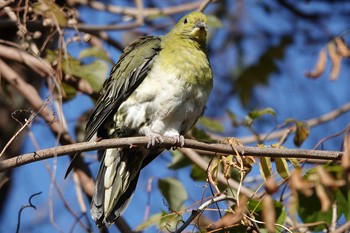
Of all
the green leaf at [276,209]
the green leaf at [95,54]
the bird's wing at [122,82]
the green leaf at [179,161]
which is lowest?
the green leaf at [276,209]

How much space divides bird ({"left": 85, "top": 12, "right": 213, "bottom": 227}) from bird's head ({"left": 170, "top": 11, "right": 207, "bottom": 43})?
10.0 inches

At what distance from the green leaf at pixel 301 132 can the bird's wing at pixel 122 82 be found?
882mm

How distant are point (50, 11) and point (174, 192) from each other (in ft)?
3.99

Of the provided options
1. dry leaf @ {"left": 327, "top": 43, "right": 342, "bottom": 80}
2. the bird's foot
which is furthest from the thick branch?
dry leaf @ {"left": 327, "top": 43, "right": 342, "bottom": 80}

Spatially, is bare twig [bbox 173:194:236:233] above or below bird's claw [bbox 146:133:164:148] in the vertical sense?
below

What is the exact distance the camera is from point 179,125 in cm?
372

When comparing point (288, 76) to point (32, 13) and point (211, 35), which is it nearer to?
point (211, 35)

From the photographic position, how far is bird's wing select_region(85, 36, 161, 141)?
11.9ft

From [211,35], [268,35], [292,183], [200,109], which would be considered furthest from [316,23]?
[292,183]

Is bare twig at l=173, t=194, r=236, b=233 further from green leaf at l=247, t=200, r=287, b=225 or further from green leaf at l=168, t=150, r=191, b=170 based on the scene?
green leaf at l=168, t=150, r=191, b=170

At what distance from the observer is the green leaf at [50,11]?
3.59 meters

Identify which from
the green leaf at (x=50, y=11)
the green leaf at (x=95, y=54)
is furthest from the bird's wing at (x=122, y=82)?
the green leaf at (x=50, y=11)

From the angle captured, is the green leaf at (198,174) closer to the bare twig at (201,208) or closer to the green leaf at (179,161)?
the green leaf at (179,161)

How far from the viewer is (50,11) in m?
3.59
